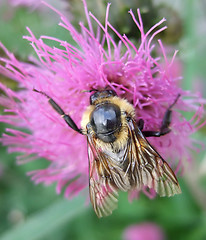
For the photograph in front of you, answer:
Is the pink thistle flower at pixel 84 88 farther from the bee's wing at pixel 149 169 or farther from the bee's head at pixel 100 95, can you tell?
the bee's wing at pixel 149 169

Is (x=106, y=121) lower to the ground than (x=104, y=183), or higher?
higher

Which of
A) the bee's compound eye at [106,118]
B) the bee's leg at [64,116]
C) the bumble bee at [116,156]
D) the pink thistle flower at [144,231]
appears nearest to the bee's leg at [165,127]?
the bumble bee at [116,156]

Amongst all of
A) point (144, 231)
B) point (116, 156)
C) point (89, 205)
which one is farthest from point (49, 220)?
point (116, 156)

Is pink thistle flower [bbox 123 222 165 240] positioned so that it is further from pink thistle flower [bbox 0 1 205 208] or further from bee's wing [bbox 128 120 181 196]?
bee's wing [bbox 128 120 181 196]

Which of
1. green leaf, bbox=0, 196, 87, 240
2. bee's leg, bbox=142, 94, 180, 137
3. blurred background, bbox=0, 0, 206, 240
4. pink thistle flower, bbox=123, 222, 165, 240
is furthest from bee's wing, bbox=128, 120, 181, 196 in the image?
pink thistle flower, bbox=123, 222, 165, 240

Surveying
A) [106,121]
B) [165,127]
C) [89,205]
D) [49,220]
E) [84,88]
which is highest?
[84,88]

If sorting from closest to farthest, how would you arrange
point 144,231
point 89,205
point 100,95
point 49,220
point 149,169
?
point 149,169 → point 100,95 → point 49,220 → point 89,205 → point 144,231

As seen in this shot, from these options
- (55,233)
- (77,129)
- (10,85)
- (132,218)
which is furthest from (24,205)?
(77,129)

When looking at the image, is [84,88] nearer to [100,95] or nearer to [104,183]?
[100,95]
